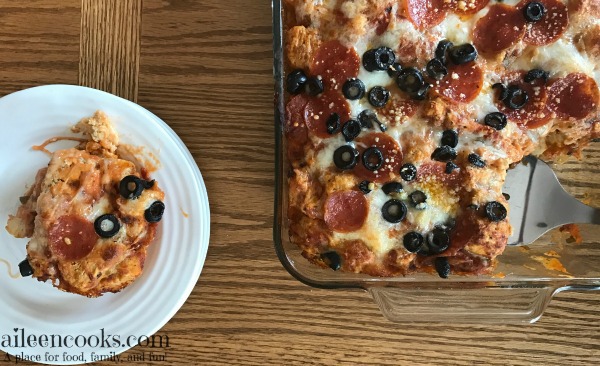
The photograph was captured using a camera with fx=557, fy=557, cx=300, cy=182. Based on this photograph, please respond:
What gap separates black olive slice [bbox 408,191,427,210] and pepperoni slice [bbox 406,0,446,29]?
35 centimetres

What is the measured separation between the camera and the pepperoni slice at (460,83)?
1188mm

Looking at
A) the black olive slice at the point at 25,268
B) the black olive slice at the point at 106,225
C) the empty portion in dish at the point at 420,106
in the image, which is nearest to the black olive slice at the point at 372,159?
the empty portion in dish at the point at 420,106

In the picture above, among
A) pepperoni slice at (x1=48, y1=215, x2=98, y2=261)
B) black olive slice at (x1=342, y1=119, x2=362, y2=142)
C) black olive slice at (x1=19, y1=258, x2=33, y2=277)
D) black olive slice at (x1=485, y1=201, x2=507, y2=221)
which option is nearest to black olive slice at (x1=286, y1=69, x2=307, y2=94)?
black olive slice at (x1=342, y1=119, x2=362, y2=142)

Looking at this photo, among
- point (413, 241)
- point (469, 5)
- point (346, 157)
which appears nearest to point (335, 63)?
point (346, 157)

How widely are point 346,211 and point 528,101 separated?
0.47m

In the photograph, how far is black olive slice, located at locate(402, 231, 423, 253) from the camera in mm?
1181

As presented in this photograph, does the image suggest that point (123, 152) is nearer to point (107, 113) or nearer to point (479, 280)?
point (107, 113)

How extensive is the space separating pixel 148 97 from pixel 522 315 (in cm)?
109

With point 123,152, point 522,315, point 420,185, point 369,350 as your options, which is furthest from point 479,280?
point 123,152

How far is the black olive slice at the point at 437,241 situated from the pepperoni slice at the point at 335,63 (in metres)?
0.38

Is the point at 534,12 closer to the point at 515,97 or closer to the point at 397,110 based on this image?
the point at 515,97

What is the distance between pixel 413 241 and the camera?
1.18m

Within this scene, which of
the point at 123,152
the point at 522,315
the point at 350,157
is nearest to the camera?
the point at 350,157

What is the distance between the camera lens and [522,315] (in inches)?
52.5
